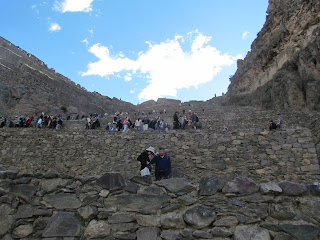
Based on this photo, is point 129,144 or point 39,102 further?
point 39,102

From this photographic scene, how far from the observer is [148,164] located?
689 centimetres

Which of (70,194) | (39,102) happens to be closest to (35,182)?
(70,194)

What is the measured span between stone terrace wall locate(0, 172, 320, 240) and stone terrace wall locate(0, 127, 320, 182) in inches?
202

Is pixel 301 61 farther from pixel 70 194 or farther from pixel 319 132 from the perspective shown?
pixel 70 194

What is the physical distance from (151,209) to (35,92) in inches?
1536

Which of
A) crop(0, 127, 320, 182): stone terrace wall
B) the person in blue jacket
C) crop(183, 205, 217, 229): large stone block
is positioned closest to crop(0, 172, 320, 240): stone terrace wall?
crop(183, 205, 217, 229): large stone block

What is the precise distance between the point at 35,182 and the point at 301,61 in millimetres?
23190

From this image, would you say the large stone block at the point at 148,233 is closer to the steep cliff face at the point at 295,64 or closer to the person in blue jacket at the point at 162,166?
the person in blue jacket at the point at 162,166

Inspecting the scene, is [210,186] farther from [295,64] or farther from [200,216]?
[295,64]


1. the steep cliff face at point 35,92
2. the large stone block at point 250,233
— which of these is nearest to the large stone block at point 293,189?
the large stone block at point 250,233

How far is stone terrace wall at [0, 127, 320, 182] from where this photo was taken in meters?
9.10

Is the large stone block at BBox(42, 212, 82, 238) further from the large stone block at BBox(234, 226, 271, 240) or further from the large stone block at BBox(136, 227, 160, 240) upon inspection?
the large stone block at BBox(234, 226, 271, 240)

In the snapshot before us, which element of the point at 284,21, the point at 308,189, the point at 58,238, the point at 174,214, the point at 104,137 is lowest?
the point at 58,238

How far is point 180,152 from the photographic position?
10414 millimetres
